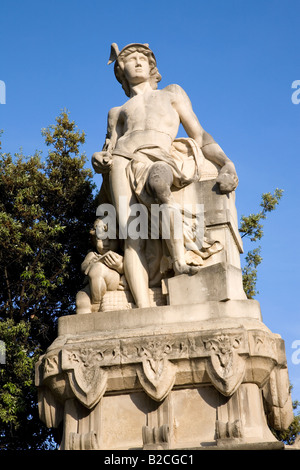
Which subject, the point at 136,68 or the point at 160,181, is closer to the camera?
the point at 160,181

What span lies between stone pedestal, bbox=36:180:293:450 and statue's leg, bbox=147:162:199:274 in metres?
0.23

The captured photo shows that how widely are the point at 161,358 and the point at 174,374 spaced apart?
0.24 m

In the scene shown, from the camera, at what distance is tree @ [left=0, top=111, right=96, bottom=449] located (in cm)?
1280

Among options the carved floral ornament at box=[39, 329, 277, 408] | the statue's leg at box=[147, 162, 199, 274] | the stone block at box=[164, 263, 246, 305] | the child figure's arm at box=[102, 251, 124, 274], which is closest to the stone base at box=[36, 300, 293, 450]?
the carved floral ornament at box=[39, 329, 277, 408]

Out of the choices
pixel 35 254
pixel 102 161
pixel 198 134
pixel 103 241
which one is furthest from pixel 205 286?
pixel 35 254

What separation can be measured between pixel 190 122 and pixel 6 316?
546cm

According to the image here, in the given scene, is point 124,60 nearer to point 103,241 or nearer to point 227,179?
point 227,179

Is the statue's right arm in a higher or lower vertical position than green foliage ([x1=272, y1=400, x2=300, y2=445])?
higher

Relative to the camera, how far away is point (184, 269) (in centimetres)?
945

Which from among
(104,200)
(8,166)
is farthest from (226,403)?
(8,166)

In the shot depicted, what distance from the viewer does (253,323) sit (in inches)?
353

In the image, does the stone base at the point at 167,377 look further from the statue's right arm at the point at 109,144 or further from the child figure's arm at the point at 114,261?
the statue's right arm at the point at 109,144

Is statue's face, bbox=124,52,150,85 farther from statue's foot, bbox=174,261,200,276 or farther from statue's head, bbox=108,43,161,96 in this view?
statue's foot, bbox=174,261,200,276
